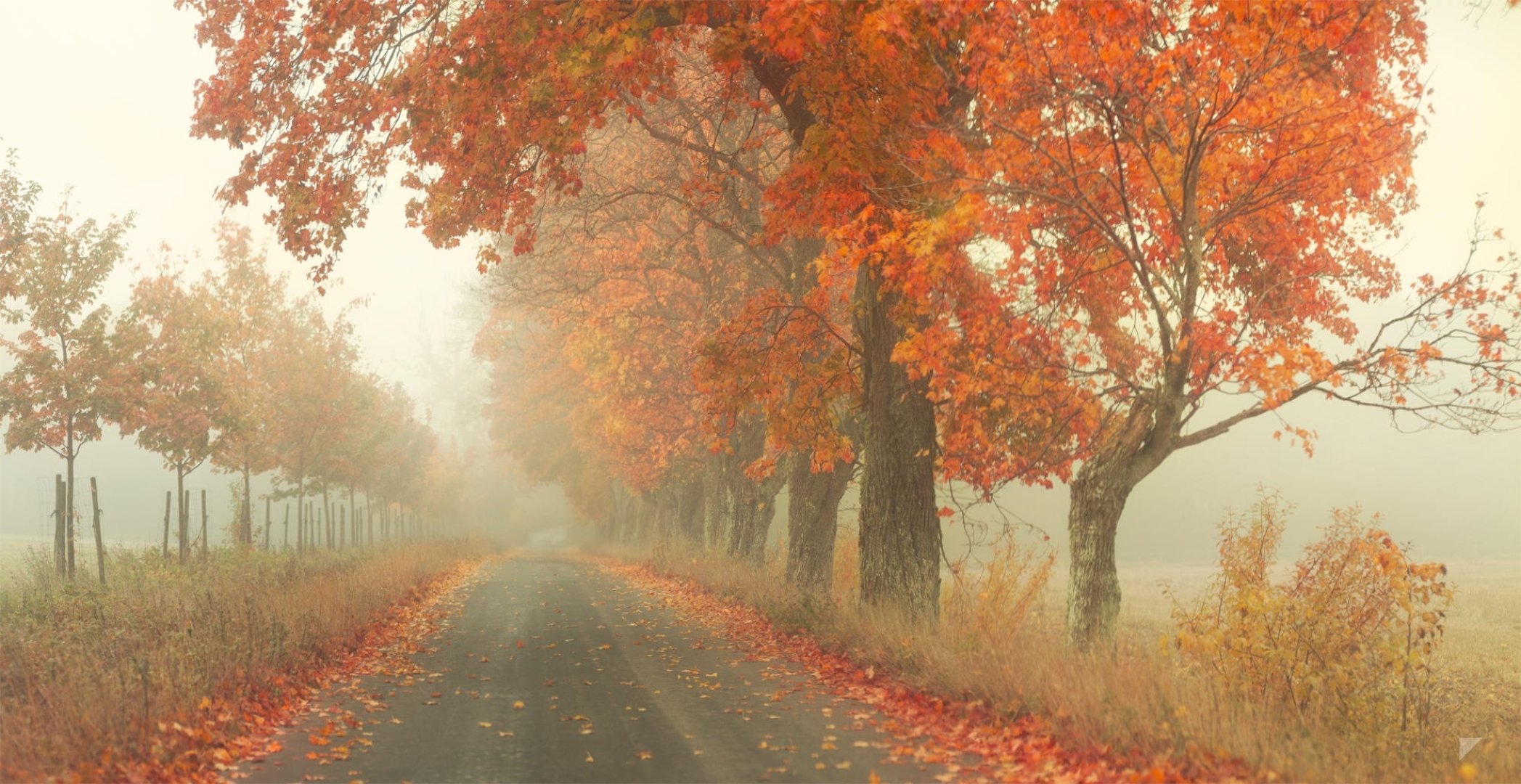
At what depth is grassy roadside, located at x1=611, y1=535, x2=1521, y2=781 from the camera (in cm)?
691

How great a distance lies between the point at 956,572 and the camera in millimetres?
12891

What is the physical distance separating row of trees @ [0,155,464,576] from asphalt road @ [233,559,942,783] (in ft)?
34.7

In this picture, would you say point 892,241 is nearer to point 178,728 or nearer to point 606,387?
point 178,728

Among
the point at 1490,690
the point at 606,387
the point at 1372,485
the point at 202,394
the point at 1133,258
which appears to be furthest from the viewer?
the point at 1372,485

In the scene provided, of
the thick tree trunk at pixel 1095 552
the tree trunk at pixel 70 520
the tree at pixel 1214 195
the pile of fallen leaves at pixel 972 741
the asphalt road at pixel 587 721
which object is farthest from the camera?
the tree trunk at pixel 70 520

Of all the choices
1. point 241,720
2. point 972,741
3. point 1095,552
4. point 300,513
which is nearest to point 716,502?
point 300,513

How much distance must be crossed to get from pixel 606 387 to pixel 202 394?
31.5 ft

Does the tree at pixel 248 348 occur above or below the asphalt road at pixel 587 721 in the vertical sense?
above

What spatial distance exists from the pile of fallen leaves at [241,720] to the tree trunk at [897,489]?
18.3ft

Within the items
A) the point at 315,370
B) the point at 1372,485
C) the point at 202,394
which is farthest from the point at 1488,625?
the point at 1372,485

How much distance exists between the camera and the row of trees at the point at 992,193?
9680mm

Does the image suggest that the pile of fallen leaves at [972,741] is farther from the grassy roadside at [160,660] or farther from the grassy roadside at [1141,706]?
the grassy roadside at [160,660]

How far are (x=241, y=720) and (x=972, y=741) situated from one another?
5.58 metres

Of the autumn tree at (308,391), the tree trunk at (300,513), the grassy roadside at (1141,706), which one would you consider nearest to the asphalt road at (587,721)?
the grassy roadside at (1141,706)
